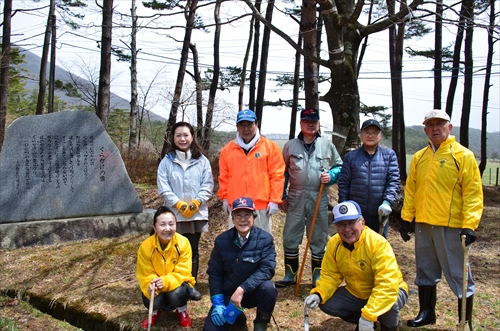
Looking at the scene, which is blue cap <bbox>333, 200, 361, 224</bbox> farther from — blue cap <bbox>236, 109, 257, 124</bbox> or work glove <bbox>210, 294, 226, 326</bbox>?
blue cap <bbox>236, 109, 257, 124</bbox>

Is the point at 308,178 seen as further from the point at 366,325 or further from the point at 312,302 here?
the point at 366,325

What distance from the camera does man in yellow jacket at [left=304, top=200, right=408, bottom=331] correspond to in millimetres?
2954

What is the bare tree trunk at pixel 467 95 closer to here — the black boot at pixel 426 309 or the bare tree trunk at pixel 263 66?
the bare tree trunk at pixel 263 66

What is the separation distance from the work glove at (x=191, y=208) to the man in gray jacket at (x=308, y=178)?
910mm

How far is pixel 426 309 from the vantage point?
3.63 metres

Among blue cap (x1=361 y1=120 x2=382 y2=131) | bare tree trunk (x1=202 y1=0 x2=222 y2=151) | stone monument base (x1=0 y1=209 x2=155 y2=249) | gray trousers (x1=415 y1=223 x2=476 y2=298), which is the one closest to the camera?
gray trousers (x1=415 y1=223 x2=476 y2=298)

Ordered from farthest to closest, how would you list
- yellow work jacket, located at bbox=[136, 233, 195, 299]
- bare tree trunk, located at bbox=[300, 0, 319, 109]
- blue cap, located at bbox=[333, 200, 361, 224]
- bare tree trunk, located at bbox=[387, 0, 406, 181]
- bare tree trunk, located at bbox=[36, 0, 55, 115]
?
1. bare tree trunk, located at bbox=[36, 0, 55, 115]
2. bare tree trunk, located at bbox=[387, 0, 406, 181]
3. bare tree trunk, located at bbox=[300, 0, 319, 109]
4. yellow work jacket, located at bbox=[136, 233, 195, 299]
5. blue cap, located at bbox=[333, 200, 361, 224]

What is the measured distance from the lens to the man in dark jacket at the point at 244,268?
3314mm

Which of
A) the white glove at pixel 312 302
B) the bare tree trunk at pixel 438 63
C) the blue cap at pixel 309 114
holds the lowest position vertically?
the white glove at pixel 312 302

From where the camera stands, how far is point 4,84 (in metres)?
17.1

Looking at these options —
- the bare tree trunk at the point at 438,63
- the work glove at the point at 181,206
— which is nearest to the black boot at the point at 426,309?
the work glove at the point at 181,206

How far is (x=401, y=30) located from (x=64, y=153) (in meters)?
12.3

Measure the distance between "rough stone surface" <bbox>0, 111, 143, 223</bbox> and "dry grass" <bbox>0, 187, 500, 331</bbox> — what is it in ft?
1.84

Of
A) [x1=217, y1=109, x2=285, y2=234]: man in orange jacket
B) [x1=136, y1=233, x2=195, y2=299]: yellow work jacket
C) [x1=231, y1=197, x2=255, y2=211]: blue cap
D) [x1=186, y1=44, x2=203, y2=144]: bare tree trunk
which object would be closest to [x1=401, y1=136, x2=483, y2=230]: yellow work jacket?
[x1=217, y1=109, x2=285, y2=234]: man in orange jacket
